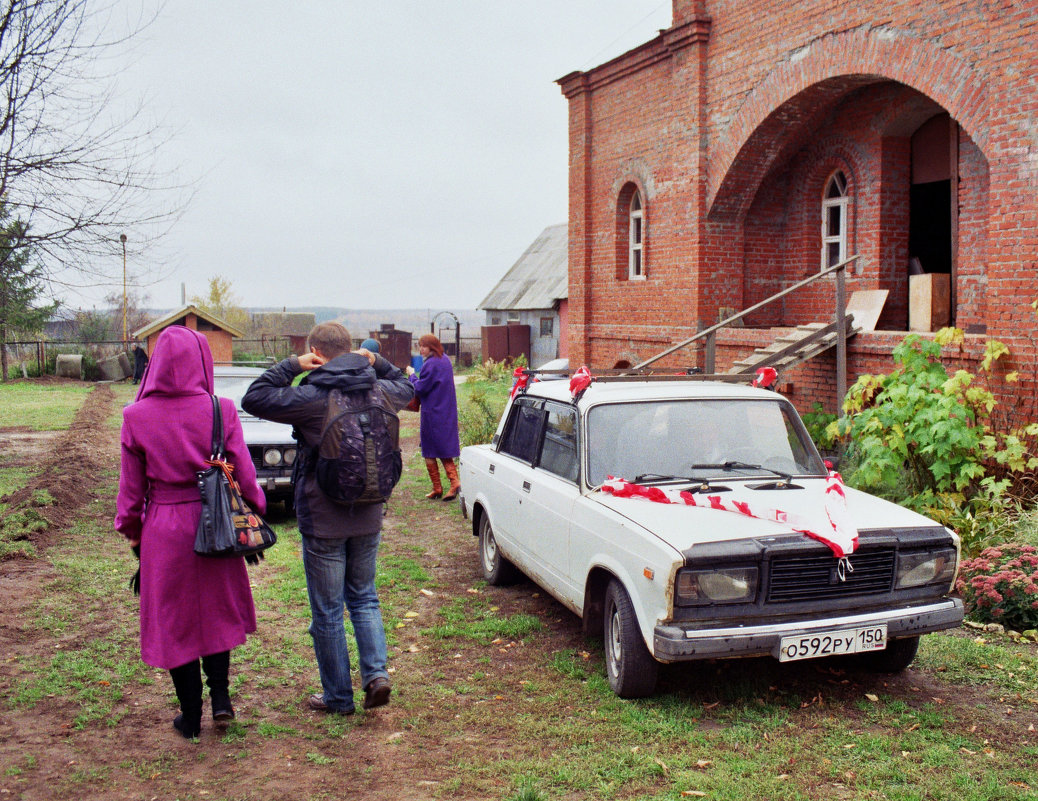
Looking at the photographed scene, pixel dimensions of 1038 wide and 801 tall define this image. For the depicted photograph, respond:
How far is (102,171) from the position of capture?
1205cm

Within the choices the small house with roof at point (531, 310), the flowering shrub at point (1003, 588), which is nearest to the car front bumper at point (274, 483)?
the flowering shrub at point (1003, 588)

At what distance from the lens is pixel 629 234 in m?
16.5

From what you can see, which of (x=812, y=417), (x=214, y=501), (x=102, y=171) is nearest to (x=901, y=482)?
(x=812, y=417)

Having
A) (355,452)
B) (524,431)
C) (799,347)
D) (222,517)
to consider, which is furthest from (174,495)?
(799,347)

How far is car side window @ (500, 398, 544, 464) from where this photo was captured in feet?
21.2

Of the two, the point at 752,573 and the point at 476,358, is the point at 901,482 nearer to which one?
the point at 752,573

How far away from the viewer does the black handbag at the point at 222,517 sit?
4.16 meters

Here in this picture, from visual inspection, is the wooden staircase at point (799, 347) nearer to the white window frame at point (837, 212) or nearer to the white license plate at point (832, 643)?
the white window frame at point (837, 212)

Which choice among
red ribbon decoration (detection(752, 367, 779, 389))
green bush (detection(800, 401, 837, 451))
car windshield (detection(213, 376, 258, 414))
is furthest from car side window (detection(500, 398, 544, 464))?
green bush (detection(800, 401, 837, 451))

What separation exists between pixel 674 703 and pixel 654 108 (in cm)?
1212

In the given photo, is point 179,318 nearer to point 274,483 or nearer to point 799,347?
point 274,483

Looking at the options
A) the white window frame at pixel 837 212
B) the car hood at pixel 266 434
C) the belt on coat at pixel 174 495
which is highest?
the white window frame at pixel 837 212

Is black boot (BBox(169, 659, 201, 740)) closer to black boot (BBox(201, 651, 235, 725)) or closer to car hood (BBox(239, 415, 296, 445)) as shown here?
black boot (BBox(201, 651, 235, 725))

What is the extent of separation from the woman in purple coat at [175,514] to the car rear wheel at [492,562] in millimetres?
2953
